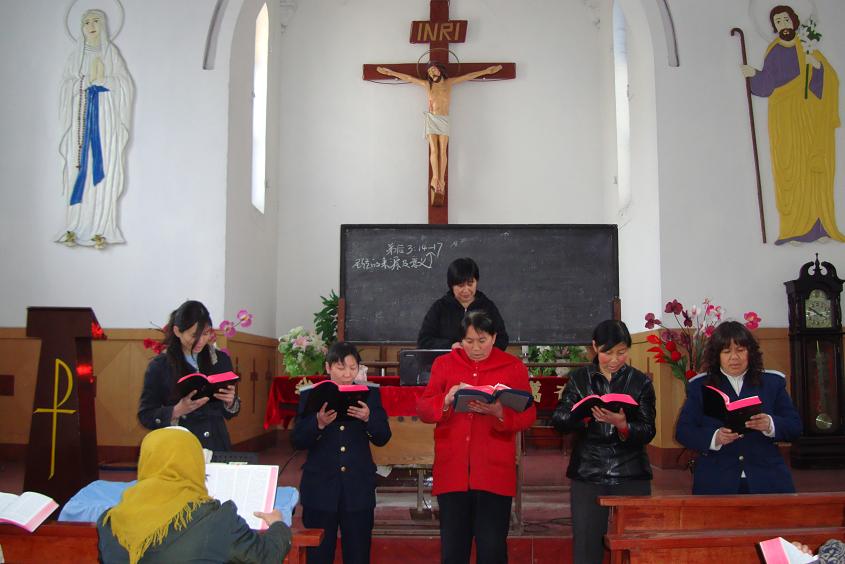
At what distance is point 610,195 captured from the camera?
8.92 meters

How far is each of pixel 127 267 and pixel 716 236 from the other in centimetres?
509

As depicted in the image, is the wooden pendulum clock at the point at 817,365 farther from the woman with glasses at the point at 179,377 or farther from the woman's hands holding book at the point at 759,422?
the woman with glasses at the point at 179,377

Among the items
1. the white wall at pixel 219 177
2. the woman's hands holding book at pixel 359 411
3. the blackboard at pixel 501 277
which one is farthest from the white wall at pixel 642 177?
the woman's hands holding book at pixel 359 411

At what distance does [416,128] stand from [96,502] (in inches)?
271

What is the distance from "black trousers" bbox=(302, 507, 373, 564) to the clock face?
16.2ft

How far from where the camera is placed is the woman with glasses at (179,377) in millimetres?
3307

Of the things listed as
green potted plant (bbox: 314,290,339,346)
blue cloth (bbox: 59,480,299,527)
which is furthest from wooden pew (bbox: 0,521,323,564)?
green potted plant (bbox: 314,290,339,346)

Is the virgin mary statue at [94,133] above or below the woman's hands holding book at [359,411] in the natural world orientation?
above

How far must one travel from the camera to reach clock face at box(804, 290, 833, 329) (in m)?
6.76

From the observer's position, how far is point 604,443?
10.6 feet

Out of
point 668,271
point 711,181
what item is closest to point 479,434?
point 668,271

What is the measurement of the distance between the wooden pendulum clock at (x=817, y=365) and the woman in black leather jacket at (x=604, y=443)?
4.04 m

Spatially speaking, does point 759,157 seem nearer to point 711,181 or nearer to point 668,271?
point 711,181

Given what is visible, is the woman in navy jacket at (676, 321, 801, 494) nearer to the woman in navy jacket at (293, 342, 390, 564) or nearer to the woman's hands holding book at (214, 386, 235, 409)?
the woman in navy jacket at (293, 342, 390, 564)
